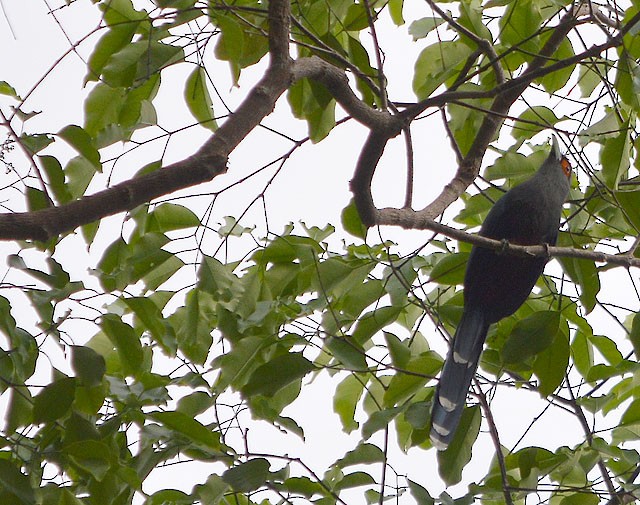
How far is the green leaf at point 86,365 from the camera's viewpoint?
1.32 meters

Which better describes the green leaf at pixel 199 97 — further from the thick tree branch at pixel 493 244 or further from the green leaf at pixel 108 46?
the thick tree branch at pixel 493 244

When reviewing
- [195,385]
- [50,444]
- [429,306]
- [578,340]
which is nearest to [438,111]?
[429,306]

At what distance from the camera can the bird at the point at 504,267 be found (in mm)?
2057

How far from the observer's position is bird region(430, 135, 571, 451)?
6.75ft

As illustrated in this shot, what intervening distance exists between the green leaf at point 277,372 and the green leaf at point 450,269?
473mm

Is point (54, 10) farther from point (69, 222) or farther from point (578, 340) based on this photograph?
point (578, 340)

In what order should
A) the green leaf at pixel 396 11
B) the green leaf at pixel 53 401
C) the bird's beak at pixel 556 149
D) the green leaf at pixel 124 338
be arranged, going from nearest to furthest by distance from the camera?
the green leaf at pixel 53 401 → the green leaf at pixel 124 338 → the green leaf at pixel 396 11 → the bird's beak at pixel 556 149

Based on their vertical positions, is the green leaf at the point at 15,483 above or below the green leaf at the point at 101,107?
below

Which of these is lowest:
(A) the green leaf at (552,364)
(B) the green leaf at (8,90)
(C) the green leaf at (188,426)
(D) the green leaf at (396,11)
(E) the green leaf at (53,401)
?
(C) the green leaf at (188,426)

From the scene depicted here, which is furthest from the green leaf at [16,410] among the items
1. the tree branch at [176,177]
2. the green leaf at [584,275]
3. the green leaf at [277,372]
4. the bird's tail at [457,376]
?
the green leaf at [584,275]

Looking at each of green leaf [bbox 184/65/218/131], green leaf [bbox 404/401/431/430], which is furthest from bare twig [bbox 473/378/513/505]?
green leaf [bbox 184/65/218/131]

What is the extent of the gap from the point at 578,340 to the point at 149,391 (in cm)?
106

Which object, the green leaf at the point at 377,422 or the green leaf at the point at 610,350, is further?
the green leaf at the point at 610,350

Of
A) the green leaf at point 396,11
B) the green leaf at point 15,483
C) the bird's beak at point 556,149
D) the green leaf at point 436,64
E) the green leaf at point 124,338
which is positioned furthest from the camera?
the bird's beak at point 556,149
